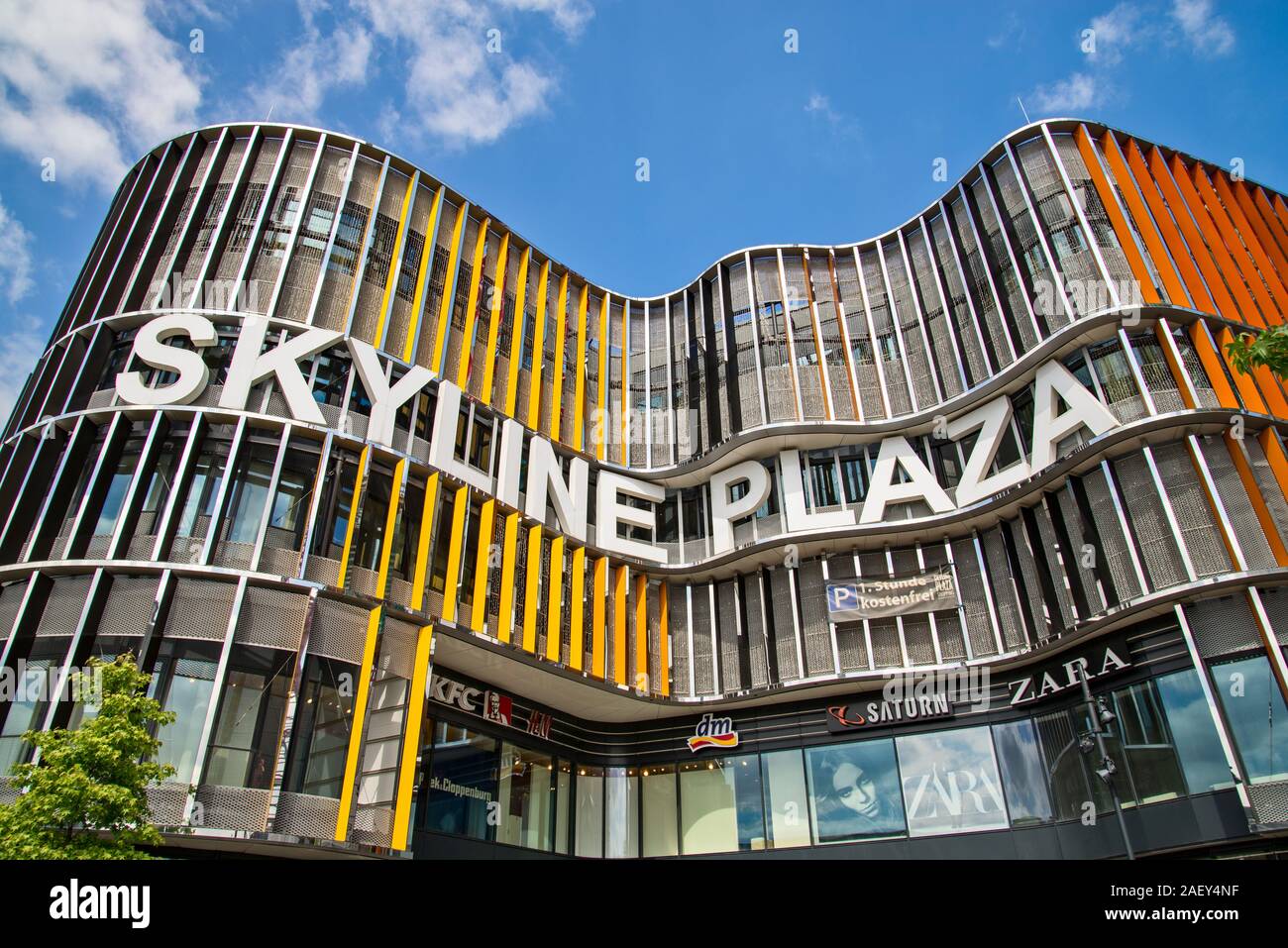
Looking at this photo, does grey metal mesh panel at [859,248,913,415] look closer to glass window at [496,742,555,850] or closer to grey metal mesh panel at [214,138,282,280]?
glass window at [496,742,555,850]

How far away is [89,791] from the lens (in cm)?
1502

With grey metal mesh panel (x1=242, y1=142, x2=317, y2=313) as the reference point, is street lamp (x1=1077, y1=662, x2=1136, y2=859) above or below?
below

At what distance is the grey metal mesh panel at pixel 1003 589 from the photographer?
28.6 meters

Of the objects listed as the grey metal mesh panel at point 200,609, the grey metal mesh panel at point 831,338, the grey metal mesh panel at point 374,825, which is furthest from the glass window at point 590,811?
the grey metal mesh panel at point 831,338

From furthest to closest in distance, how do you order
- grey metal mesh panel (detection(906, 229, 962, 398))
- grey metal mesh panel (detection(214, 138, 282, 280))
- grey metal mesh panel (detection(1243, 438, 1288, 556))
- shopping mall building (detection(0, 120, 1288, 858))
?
grey metal mesh panel (detection(906, 229, 962, 398)) → grey metal mesh panel (detection(214, 138, 282, 280)) → grey metal mesh panel (detection(1243, 438, 1288, 556)) → shopping mall building (detection(0, 120, 1288, 858))

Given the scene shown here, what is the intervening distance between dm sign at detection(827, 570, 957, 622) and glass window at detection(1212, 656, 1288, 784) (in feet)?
29.1

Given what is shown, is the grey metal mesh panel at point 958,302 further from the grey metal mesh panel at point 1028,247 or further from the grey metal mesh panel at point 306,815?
the grey metal mesh panel at point 306,815

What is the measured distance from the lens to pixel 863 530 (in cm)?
3139

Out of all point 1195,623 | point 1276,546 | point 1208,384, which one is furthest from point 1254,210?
point 1195,623

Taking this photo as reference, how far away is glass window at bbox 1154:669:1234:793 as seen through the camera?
22141mm

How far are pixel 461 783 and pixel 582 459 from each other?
13479 millimetres

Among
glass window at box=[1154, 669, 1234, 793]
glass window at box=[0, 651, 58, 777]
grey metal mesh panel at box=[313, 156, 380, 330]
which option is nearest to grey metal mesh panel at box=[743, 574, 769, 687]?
glass window at box=[1154, 669, 1234, 793]

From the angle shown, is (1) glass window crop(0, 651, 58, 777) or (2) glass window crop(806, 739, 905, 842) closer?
(1) glass window crop(0, 651, 58, 777)
